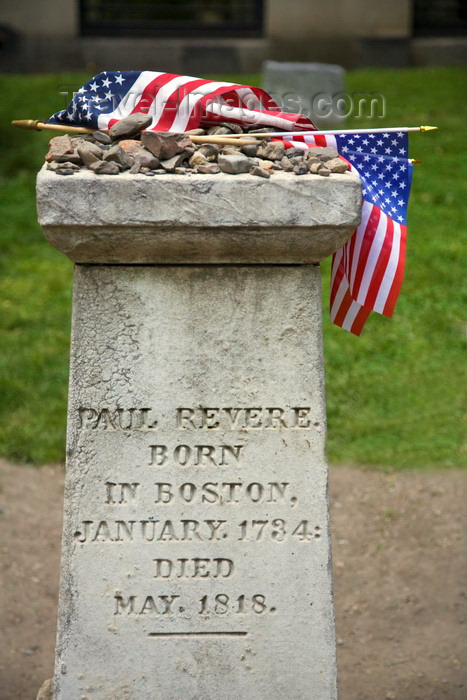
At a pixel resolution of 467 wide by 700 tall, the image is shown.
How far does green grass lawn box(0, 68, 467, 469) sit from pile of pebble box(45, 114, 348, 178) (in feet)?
10.9

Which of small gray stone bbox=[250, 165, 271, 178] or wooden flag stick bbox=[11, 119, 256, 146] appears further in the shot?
wooden flag stick bbox=[11, 119, 256, 146]

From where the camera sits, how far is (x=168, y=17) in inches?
588

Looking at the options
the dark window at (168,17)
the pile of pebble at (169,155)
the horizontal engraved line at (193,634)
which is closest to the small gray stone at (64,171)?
the pile of pebble at (169,155)

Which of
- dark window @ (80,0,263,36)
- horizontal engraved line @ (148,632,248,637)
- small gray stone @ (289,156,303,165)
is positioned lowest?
horizontal engraved line @ (148,632,248,637)

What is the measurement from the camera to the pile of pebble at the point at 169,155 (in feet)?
7.80

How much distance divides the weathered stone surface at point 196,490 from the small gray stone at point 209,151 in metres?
0.30

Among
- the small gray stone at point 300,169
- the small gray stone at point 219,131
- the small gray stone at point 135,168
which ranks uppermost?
the small gray stone at point 219,131

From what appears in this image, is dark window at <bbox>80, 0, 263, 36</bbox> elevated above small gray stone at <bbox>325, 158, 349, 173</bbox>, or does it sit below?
below

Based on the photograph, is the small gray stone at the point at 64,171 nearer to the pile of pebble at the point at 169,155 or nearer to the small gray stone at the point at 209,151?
the pile of pebble at the point at 169,155

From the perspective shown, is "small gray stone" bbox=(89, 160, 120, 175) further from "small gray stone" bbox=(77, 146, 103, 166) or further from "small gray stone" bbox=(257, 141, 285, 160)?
"small gray stone" bbox=(257, 141, 285, 160)

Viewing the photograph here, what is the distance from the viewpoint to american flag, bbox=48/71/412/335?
264cm

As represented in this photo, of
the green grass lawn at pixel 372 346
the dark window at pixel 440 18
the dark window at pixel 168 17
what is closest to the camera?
the green grass lawn at pixel 372 346

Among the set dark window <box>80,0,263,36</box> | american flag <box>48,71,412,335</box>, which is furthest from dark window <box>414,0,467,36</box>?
american flag <box>48,71,412,335</box>

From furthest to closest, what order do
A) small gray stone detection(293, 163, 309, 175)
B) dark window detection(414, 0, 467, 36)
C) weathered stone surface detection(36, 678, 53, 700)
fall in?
dark window detection(414, 0, 467, 36)
weathered stone surface detection(36, 678, 53, 700)
small gray stone detection(293, 163, 309, 175)
